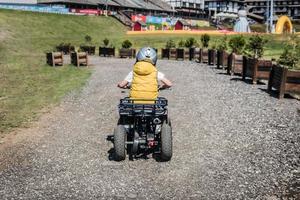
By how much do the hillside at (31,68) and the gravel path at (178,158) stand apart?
152 centimetres

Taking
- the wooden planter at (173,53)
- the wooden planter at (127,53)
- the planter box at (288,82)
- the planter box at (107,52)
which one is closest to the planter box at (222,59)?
the wooden planter at (173,53)

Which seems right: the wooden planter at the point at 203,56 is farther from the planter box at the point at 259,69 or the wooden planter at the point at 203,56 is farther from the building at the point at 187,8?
the building at the point at 187,8

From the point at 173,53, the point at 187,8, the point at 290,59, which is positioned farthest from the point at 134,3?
the point at 290,59

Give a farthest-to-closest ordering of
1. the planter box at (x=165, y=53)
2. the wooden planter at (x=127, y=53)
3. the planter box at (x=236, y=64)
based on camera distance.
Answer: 1. the wooden planter at (x=127, y=53)
2. the planter box at (x=165, y=53)
3. the planter box at (x=236, y=64)

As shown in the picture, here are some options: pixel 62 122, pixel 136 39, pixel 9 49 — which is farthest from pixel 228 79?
pixel 136 39

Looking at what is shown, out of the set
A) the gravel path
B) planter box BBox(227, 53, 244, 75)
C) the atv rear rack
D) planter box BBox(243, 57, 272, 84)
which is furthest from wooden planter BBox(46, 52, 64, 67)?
the atv rear rack

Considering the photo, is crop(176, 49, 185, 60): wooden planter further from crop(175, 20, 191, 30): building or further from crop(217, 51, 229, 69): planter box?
crop(175, 20, 191, 30): building

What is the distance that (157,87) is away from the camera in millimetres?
9789

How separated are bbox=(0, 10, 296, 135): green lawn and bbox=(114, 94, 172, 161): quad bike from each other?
4.71 metres

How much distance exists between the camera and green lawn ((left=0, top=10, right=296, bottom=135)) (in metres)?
16.7

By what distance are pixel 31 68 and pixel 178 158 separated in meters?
21.7

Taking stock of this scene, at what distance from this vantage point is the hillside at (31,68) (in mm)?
16234

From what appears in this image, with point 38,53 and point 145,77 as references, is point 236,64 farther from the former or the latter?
point 38,53

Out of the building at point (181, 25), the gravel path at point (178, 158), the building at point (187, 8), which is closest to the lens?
the gravel path at point (178, 158)
